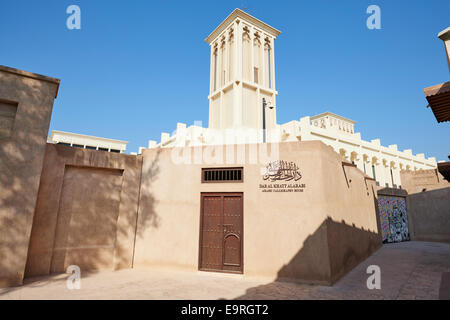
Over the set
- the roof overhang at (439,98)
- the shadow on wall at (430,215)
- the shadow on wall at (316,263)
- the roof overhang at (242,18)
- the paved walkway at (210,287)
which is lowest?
the paved walkway at (210,287)

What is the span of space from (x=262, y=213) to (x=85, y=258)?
5.36 metres

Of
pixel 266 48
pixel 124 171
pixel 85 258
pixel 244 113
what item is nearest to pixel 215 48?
pixel 266 48

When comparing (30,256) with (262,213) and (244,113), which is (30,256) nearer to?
(262,213)

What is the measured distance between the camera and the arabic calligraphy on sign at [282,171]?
283 inches

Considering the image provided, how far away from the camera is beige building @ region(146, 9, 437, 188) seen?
73.7ft

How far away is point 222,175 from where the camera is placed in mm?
7898

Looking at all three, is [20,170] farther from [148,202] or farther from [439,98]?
[439,98]

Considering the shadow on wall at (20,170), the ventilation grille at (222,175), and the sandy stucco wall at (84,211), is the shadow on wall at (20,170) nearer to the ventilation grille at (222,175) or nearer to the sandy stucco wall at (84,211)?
the sandy stucco wall at (84,211)

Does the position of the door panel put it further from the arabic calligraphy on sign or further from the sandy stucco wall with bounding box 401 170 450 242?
the sandy stucco wall with bounding box 401 170 450 242

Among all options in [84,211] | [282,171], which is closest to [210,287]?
[282,171]

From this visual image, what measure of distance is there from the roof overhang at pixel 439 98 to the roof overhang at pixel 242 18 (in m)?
23.4

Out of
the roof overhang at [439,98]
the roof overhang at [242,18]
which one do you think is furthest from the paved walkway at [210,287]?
the roof overhang at [242,18]

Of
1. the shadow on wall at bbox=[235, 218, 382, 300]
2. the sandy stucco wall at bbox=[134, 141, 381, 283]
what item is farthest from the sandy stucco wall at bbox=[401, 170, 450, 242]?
the shadow on wall at bbox=[235, 218, 382, 300]

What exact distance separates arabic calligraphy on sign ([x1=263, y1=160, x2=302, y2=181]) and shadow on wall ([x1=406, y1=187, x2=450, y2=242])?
14.0 meters
